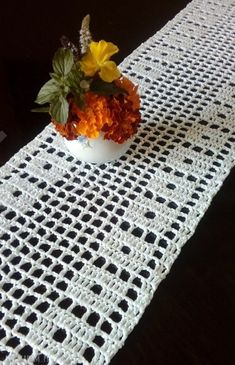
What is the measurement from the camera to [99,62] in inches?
27.2

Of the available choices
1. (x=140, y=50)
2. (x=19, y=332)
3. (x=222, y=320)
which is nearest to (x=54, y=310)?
(x=19, y=332)

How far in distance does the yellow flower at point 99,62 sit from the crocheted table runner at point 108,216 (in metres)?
0.18

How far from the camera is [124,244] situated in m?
0.69

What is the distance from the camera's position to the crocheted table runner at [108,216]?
1.96 feet

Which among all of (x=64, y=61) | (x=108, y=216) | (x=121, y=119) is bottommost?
(x=108, y=216)

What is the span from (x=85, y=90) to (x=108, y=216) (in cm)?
20

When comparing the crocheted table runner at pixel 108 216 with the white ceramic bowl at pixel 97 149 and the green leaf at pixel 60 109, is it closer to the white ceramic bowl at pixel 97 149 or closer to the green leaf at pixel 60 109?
the white ceramic bowl at pixel 97 149

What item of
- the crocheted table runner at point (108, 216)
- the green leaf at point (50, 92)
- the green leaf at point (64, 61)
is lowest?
the crocheted table runner at point (108, 216)

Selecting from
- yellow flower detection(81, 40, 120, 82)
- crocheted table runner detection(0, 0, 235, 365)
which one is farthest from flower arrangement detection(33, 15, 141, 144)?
crocheted table runner detection(0, 0, 235, 365)

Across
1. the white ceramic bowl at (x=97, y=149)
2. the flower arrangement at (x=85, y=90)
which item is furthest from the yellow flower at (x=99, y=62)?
the white ceramic bowl at (x=97, y=149)

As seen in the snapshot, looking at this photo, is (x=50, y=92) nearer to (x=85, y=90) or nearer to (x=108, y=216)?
(x=85, y=90)

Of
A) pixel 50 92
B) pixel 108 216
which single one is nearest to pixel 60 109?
pixel 50 92

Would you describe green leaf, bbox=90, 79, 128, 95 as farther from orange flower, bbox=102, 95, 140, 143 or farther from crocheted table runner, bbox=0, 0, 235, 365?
crocheted table runner, bbox=0, 0, 235, 365

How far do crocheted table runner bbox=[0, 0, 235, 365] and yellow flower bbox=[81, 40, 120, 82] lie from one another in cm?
18
